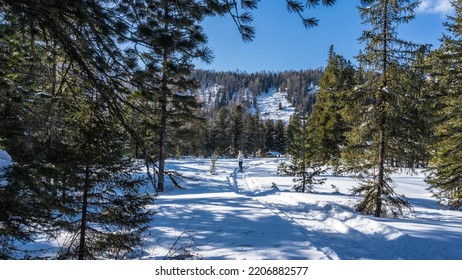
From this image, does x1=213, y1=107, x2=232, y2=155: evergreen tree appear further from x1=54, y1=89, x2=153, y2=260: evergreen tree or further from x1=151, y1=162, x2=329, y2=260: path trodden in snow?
x1=54, y1=89, x2=153, y2=260: evergreen tree

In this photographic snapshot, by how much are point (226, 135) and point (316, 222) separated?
56.8m

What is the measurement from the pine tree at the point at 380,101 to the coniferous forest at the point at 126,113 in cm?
4

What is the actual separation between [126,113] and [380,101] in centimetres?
929

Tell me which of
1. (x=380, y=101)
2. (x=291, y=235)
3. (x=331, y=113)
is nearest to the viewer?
(x=291, y=235)

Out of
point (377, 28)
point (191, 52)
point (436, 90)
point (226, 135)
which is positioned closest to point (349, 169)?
point (377, 28)

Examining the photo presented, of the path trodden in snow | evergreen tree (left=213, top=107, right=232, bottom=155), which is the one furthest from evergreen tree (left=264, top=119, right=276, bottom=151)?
the path trodden in snow

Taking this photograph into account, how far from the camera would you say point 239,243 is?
5.72 m

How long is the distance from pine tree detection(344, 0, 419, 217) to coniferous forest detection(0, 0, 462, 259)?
0.04 meters

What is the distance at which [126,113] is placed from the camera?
3502mm

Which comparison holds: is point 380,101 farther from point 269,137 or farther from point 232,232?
point 269,137

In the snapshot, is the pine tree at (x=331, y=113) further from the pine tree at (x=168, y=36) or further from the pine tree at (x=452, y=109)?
the pine tree at (x=168, y=36)

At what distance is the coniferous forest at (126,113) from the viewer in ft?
10.2

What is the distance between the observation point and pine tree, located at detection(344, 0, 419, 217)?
31.7 ft

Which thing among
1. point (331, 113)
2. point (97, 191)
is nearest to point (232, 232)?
point (97, 191)
